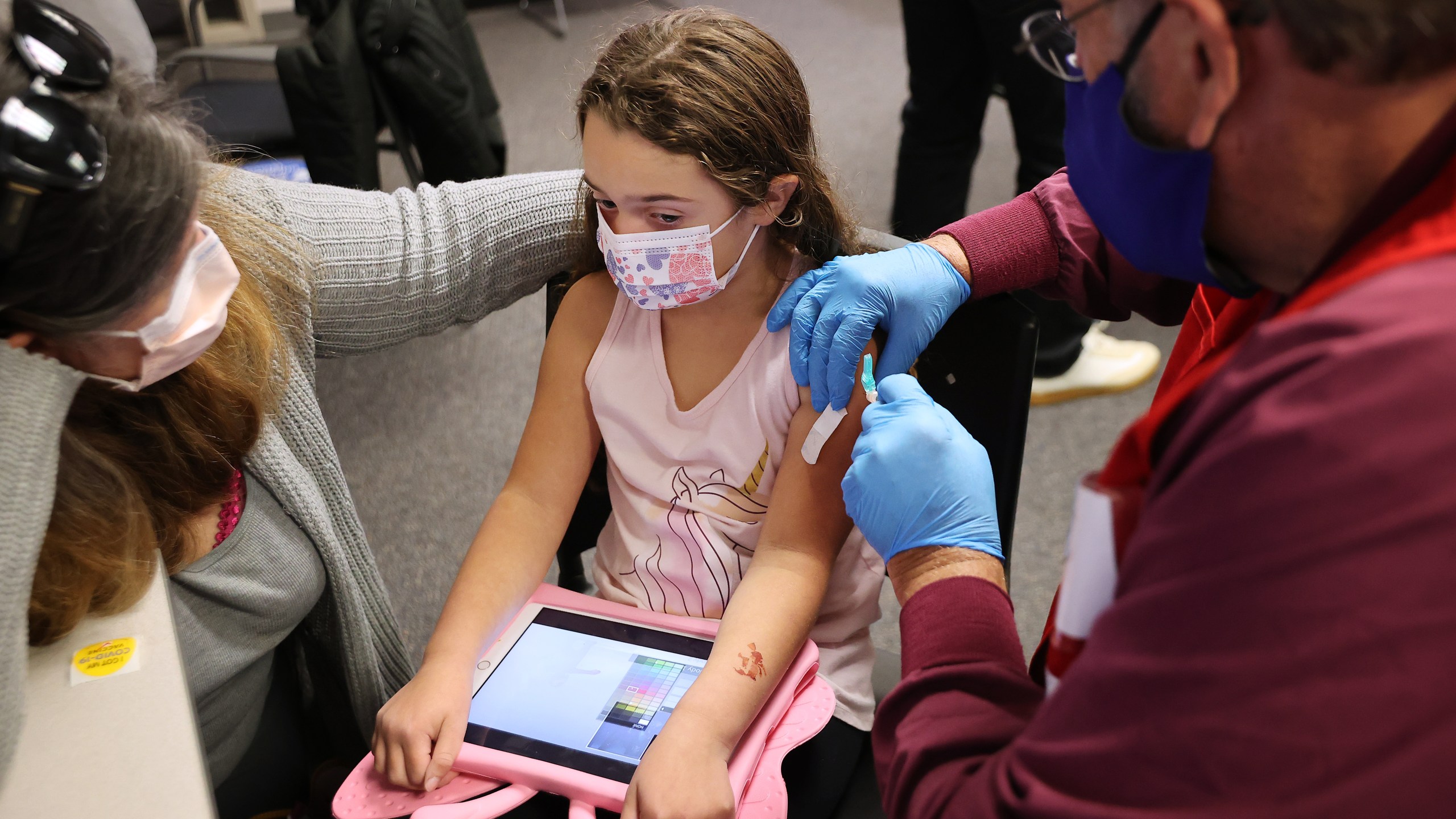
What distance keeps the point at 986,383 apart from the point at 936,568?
1.04 ft

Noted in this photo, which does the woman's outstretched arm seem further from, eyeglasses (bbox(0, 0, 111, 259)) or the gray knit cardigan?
eyeglasses (bbox(0, 0, 111, 259))

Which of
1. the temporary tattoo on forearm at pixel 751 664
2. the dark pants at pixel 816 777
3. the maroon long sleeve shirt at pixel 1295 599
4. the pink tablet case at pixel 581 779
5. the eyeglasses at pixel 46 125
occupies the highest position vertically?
the eyeglasses at pixel 46 125

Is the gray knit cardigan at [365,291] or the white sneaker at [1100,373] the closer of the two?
the gray knit cardigan at [365,291]

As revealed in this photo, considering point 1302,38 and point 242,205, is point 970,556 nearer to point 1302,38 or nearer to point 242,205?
point 1302,38

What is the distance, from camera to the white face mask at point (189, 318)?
920 millimetres

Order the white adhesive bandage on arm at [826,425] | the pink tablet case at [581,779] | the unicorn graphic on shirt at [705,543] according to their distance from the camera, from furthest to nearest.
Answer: the unicorn graphic on shirt at [705,543] → the white adhesive bandage on arm at [826,425] → the pink tablet case at [581,779]

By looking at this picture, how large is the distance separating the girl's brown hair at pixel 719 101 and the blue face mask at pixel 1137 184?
1.38 feet

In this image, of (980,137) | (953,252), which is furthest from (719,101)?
(980,137)

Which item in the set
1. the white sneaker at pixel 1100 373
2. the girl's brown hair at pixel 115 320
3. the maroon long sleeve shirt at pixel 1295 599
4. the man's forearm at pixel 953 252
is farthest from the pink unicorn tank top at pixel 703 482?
the white sneaker at pixel 1100 373

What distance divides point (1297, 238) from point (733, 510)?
75 centimetres

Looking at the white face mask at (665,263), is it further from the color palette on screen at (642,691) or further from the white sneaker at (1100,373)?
the white sneaker at (1100,373)

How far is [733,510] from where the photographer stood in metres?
1.23

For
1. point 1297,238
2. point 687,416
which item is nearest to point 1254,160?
point 1297,238

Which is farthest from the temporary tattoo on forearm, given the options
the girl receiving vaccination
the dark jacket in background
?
the dark jacket in background
